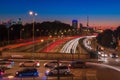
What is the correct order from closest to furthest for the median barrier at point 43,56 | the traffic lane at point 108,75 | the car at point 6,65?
the traffic lane at point 108,75, the car at point 6,65, the median barrier at point 43,56

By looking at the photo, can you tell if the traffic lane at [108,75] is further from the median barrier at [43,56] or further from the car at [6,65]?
the median barrier at [43,56]

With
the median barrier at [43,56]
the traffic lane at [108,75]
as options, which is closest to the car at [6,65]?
the traffic lane at [108,75]

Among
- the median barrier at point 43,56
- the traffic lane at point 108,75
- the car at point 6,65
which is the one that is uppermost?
the median barrier at point 43,56

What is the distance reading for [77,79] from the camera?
111ft

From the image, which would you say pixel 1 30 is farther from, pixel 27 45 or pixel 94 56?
pixel 94 56

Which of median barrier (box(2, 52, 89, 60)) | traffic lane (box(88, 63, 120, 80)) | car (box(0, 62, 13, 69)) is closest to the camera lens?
traffic lane (box(88, 63, 120, 80))

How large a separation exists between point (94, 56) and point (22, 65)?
28686 millimetres

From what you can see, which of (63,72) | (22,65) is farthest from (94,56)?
(63,72)

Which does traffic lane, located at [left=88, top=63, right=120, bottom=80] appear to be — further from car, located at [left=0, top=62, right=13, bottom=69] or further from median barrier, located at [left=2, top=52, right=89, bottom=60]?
median barrier, located at [left=2, top=52, right=89, bottom=60]

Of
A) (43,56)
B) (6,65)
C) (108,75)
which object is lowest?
(108,75)

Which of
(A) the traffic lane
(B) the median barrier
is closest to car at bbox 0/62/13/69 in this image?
(A) the traffic lane

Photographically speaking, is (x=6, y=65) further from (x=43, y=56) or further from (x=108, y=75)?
(x=43, y=56)

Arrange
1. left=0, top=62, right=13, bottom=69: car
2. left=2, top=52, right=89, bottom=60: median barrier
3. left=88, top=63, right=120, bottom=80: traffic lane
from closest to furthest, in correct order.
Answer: left=88, top=63, right=120, bottom=80: traffic lane < left=0, top=62, right=13, bottom=69: car < left=2, top=52, right=89, bottom=60: median barrier

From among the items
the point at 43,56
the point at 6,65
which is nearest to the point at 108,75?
the point at 6,65
